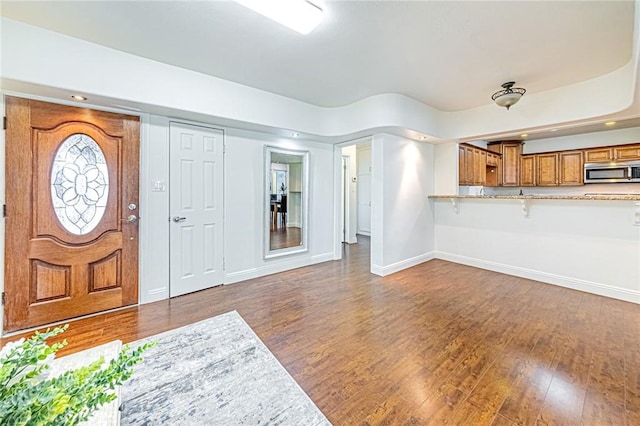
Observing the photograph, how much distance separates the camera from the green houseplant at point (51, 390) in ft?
1.93

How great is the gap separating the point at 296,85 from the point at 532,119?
11.0ft

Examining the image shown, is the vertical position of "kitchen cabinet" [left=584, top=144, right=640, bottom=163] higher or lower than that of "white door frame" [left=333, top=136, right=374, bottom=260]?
higher

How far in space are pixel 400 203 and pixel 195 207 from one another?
3.12m

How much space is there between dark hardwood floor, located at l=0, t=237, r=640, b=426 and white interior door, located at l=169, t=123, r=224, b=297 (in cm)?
27

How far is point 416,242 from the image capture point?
15.7 feet

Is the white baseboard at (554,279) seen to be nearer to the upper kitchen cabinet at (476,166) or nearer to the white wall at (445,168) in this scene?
the white wall at (445,168)

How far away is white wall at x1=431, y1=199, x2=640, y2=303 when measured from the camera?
323 centimetres

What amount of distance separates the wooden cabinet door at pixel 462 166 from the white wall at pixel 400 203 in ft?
1.69

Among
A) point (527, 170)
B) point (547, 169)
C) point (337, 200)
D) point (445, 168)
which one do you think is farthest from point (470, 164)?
point (337, 200)

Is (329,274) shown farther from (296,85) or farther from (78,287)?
(78,287)

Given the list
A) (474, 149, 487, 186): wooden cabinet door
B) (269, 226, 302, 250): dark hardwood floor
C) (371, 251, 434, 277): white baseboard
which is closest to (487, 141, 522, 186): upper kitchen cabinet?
(474, 149, 487, 186): wooden cabinet door

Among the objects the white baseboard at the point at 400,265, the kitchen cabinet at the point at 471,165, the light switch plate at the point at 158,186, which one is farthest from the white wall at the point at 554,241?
the light switch plate at the point at 158,186

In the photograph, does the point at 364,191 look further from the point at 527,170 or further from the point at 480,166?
the point at 527,170

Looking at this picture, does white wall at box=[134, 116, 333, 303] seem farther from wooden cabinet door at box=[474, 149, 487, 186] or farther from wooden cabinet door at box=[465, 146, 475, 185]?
wooden cabinet door at box=[474, 149, 487, 186]
